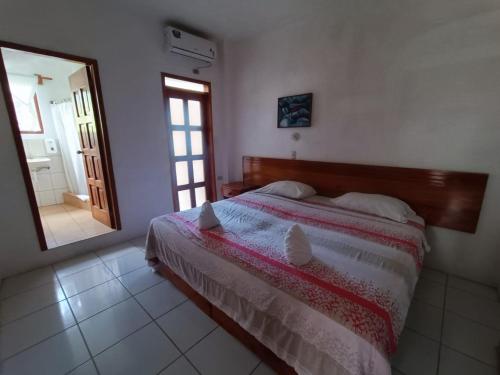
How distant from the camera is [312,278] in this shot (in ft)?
3.94

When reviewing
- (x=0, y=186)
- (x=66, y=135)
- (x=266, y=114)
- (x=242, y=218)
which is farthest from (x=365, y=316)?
(x=66, y=135)

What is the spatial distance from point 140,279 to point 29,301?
841mm

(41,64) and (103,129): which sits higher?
(41,64)

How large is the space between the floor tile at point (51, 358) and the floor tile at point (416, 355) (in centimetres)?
194

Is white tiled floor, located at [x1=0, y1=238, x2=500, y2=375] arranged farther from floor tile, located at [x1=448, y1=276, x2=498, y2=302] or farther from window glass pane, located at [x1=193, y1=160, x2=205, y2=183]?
window glass pane, located at [x1=193, y1=160, x2=205, y2=183]

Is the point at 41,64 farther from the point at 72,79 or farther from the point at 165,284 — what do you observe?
the point at 165,284

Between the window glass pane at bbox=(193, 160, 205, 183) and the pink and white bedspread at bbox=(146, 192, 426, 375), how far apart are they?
5.58ft

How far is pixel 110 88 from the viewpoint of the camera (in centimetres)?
254

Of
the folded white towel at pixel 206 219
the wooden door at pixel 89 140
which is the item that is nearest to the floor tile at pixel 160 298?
the folded white towel at pixel 206 219

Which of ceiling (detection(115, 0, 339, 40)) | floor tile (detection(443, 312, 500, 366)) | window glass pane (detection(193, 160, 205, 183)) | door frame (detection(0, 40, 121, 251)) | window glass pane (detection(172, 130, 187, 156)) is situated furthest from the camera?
window glass pane (detection(193, 160, 205, 183))

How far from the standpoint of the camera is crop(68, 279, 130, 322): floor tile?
5.75 ft

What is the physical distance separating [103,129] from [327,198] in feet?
9.09

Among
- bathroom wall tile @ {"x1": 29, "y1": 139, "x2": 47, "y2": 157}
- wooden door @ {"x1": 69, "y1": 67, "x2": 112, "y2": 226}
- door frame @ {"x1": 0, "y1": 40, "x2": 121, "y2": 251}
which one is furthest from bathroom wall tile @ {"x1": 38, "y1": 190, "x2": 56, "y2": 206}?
door frame @ {"x1": 0, "y1": 40, "x2": 121, "y2": 251}

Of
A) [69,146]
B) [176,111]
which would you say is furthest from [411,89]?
[69,146]
